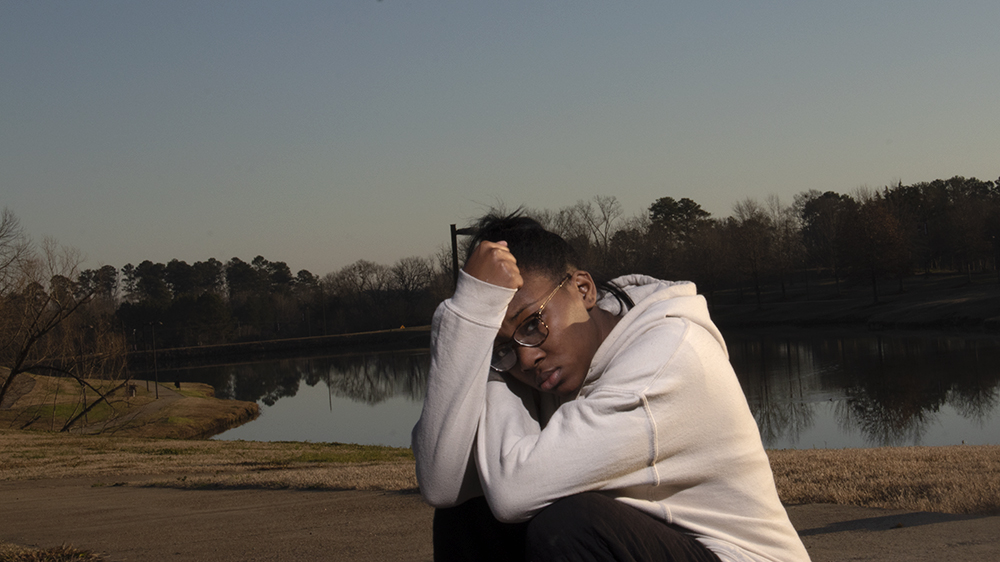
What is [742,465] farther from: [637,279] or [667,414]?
[637,279]

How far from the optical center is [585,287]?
2250 mm

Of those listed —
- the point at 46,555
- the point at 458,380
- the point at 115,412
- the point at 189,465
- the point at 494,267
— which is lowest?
the point at 115,412

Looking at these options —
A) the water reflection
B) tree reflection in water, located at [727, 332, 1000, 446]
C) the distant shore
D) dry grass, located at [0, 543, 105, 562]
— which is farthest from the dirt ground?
the distant shore

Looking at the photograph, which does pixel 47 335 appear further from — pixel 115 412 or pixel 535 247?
pixel 535 247

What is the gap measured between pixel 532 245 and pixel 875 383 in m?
26.0

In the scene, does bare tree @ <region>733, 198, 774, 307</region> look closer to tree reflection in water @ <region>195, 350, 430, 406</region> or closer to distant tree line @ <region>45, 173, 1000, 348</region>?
distant tree line @ <region>45, 173, 1000, 348</region>

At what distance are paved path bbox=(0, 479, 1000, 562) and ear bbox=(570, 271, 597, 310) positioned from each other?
2322mm

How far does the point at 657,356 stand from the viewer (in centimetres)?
178

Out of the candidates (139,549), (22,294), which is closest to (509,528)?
(139,549)

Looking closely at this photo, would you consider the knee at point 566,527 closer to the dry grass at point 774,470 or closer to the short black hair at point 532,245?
the short black hair at point 532,245

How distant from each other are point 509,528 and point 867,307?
5576 cm

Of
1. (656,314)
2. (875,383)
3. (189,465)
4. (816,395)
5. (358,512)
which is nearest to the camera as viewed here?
(656,314)

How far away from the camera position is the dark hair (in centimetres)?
217

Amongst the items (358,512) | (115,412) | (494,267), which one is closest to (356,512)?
(358,512)
